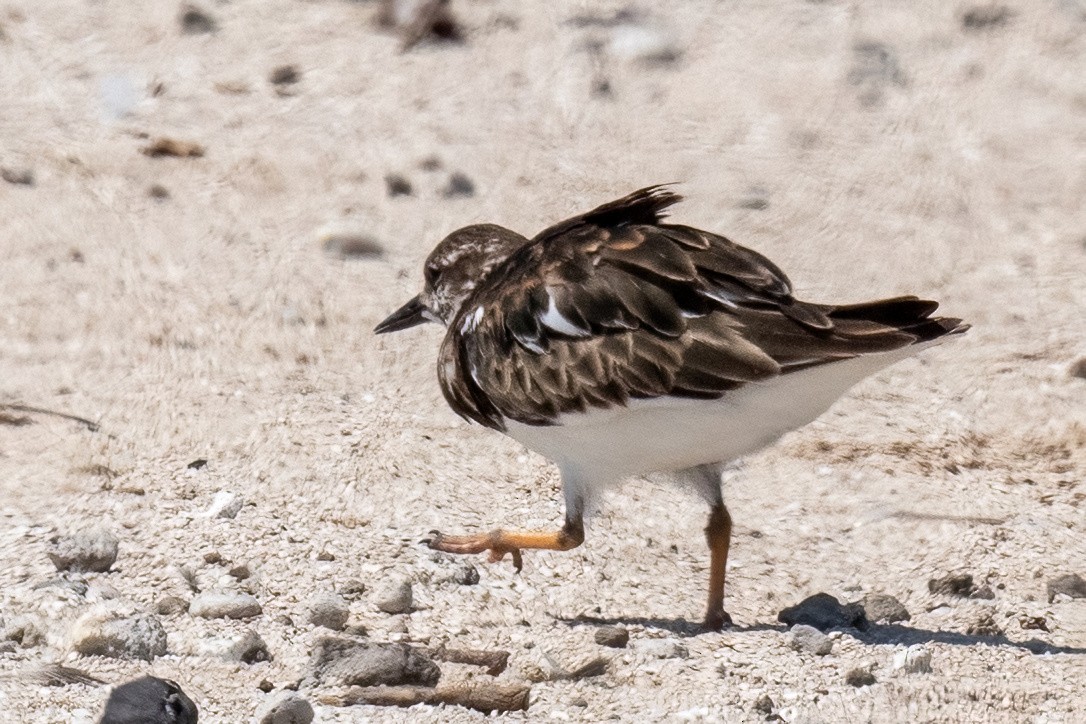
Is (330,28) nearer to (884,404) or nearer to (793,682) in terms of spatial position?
(884,404)

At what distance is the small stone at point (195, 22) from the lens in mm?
7910

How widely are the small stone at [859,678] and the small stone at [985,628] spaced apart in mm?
459

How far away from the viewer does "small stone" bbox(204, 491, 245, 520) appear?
5098 millimetres

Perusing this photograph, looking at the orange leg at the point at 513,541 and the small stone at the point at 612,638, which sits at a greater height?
the orange leg at the point at 513,541

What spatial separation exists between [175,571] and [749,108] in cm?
385

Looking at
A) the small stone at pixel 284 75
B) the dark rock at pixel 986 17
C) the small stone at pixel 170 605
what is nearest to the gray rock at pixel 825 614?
the small stone at pixel 170 605

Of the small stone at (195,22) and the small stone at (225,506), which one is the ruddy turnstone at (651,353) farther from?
the small stone at (195,22)

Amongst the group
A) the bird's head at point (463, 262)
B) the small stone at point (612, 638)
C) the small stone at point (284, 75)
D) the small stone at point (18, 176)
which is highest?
the small stone at point (284, 75)

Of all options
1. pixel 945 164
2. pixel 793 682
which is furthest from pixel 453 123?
pixel 793 682

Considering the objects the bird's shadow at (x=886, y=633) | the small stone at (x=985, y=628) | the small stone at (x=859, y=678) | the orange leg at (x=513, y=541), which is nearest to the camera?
the small stone at (x=859, y=678)

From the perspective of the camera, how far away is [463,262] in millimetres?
5527

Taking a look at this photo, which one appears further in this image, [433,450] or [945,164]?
[945,164]

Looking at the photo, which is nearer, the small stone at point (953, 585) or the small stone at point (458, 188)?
the small stone at point (953, 585)

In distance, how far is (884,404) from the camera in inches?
236
